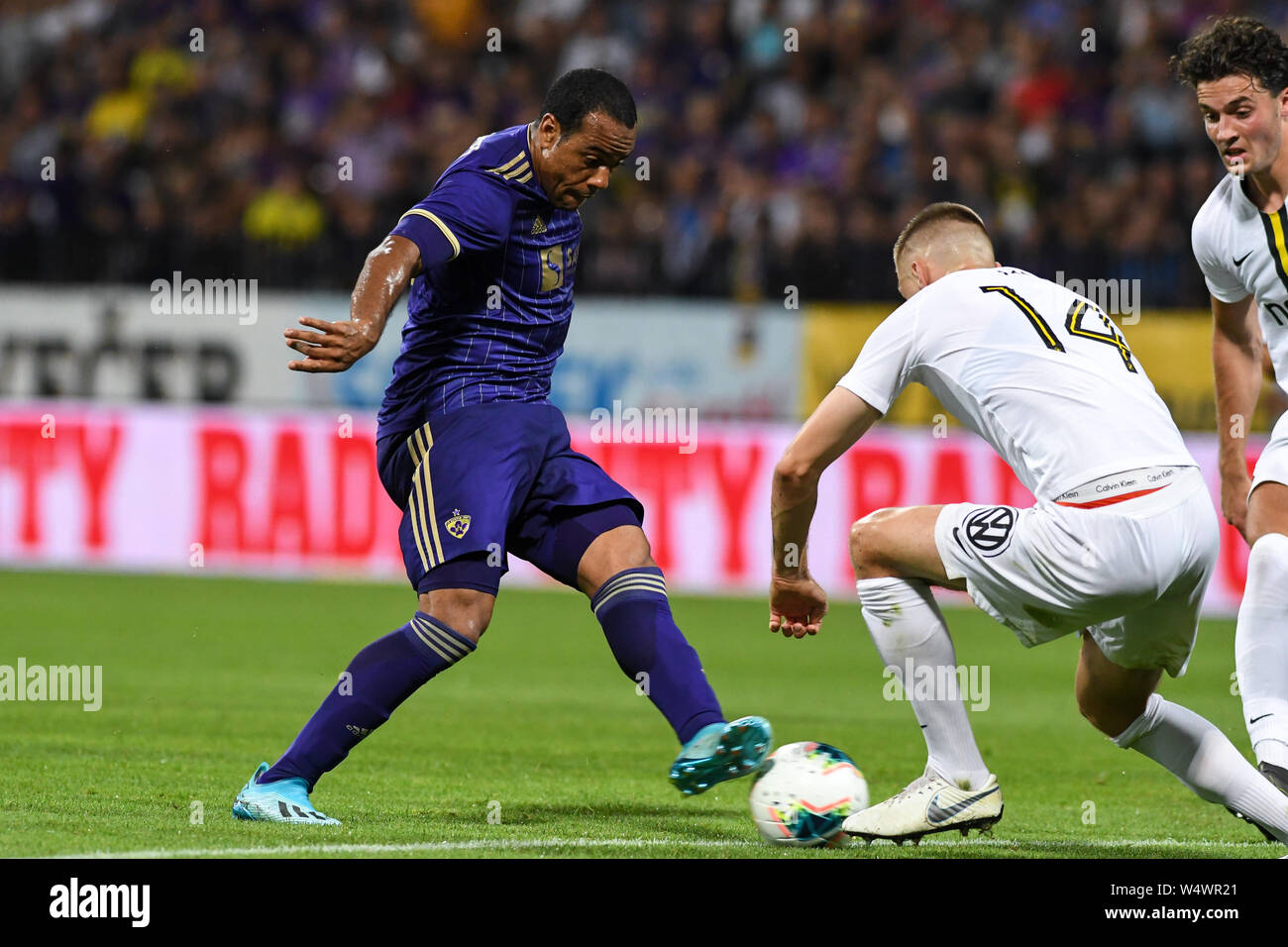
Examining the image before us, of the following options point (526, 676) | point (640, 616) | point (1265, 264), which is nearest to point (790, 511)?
point (640, 616)

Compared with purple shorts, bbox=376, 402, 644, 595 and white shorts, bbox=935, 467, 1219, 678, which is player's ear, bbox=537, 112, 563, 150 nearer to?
purple shorts, bbox=376, 402, 644, 595

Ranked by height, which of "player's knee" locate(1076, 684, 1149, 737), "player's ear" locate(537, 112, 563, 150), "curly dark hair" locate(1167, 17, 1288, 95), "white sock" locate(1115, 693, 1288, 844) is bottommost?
"white sock" locate(1115, 693, 1288, 844)

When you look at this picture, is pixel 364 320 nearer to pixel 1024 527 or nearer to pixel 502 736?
pixel 1024 527

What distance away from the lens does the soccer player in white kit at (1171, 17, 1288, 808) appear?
523 centimetres

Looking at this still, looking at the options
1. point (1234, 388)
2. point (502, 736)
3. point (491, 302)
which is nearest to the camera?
point (491, 302)

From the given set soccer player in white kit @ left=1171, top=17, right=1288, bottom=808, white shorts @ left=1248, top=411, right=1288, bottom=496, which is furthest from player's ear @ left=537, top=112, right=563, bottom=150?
white shorts @ left=1248, top=411, right=1288, bottom=496

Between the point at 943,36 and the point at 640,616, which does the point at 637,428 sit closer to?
the point at 943,36

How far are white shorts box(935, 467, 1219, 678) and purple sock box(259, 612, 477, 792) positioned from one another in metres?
1.54

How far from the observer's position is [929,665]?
5184 millimetres

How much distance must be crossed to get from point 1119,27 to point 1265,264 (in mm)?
11970

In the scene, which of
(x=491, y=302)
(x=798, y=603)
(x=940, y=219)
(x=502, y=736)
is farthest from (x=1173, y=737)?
(x=502, y=736)

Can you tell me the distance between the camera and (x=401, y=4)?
18.9 metres

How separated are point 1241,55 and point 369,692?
3176 mm

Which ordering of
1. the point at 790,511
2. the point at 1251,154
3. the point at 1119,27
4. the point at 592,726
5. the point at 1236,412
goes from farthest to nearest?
1. the point at 1119,27
2. the point at 592,726
3. the point at 1236,412
4. the point at 1251,154
5. the point at 790,511
